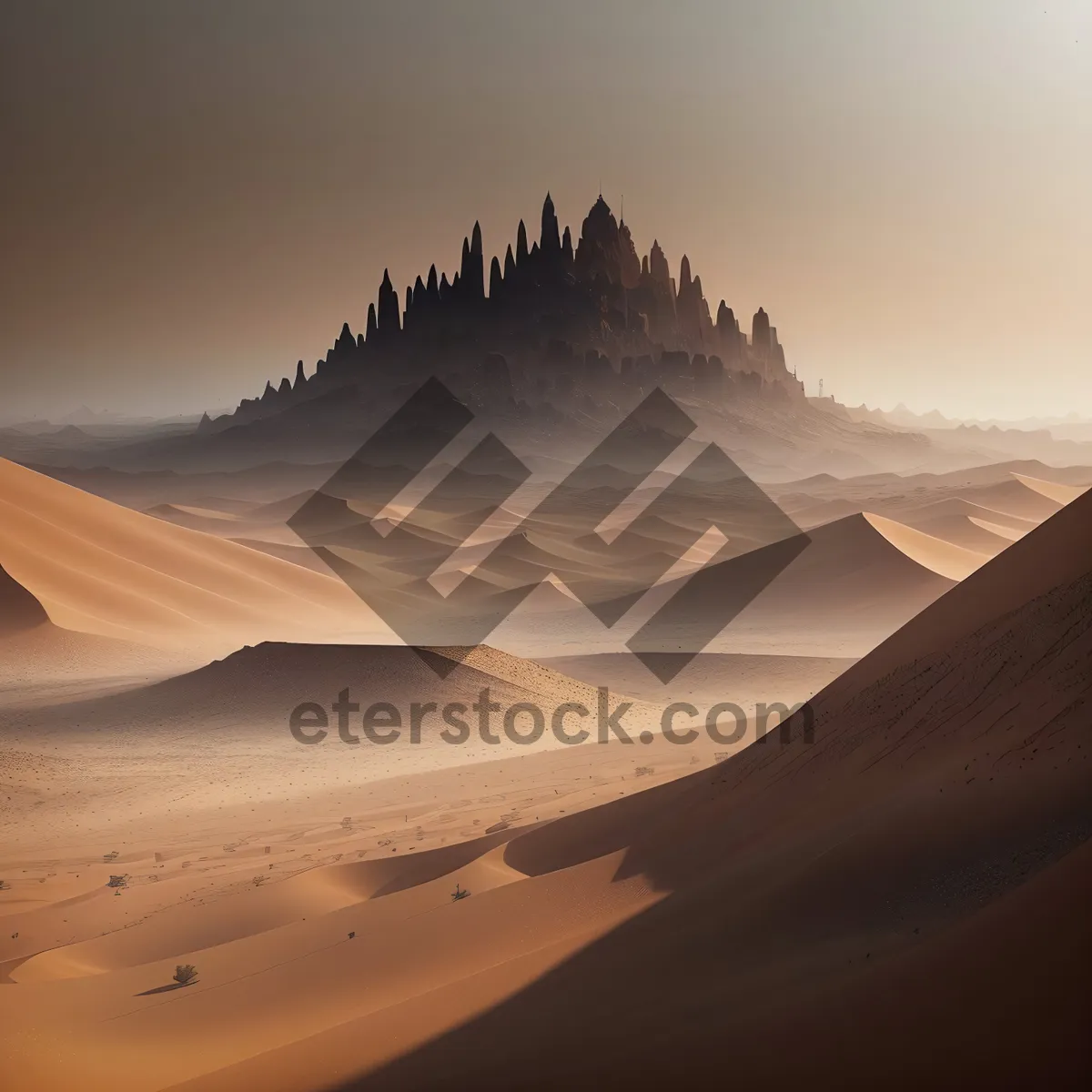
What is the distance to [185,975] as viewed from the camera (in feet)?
25.7

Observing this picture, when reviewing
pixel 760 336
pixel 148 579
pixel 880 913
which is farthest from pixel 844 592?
pixel 760 336

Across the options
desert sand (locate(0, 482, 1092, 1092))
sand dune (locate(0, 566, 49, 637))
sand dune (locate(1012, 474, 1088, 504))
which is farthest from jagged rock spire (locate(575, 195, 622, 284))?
desert sand (locate(0, 482, 1092, 1092))

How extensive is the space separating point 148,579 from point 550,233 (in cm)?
11964

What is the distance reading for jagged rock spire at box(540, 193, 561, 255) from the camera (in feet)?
475

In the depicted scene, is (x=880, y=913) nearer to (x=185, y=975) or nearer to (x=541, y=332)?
(x=185, y=975)

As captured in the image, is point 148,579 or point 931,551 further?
point 931,551

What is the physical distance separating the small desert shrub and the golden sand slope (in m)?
22.4

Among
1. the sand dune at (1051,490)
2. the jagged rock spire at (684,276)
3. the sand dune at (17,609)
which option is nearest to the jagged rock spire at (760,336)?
the jagged rock spire at (684,276)

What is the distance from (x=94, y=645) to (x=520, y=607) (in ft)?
51.4

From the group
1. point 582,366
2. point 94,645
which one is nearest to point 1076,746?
point 94,645

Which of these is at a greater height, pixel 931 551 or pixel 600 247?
pixel 600 247

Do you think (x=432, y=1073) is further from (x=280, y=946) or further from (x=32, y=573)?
(x=32, y=573)
